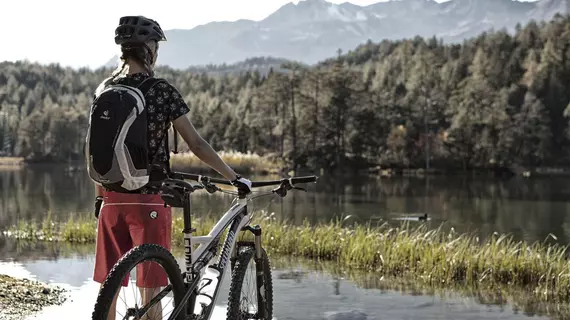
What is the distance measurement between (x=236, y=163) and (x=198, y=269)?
159 feet

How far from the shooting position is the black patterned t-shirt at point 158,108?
3.59 metres

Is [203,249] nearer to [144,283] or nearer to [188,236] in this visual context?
[188,236]

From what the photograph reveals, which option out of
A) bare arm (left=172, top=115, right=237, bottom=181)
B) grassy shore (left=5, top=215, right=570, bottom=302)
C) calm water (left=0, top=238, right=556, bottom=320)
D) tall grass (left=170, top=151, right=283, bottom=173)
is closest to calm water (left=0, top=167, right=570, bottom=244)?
grassy shore (left=5, top=215, right=570, bottom=302)

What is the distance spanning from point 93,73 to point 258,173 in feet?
438

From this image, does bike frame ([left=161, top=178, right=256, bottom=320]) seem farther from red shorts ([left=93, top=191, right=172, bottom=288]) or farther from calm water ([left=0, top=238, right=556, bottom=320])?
calm water ([left=0, top=238, right=556, bottom=320])

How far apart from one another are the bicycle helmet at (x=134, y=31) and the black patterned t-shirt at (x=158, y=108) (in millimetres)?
154

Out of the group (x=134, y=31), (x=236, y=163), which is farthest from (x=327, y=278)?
(x=236, y=163)

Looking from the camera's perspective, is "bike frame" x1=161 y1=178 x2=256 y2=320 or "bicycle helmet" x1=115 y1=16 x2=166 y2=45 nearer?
"bike frame" x1=161 y1=178 x2=256 y2=320

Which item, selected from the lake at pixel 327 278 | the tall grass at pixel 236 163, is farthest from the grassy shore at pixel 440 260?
the tall grass at pixel 236 163

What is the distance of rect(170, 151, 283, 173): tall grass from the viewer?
45.4 metres

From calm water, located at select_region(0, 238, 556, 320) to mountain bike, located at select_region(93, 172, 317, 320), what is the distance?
173cm

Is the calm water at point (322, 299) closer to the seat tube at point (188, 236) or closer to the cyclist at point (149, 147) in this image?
the cyclist at point (149, 147)

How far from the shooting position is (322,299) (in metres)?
7.12

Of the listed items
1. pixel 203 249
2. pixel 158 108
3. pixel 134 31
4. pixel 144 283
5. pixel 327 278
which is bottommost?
pixel 327 278
